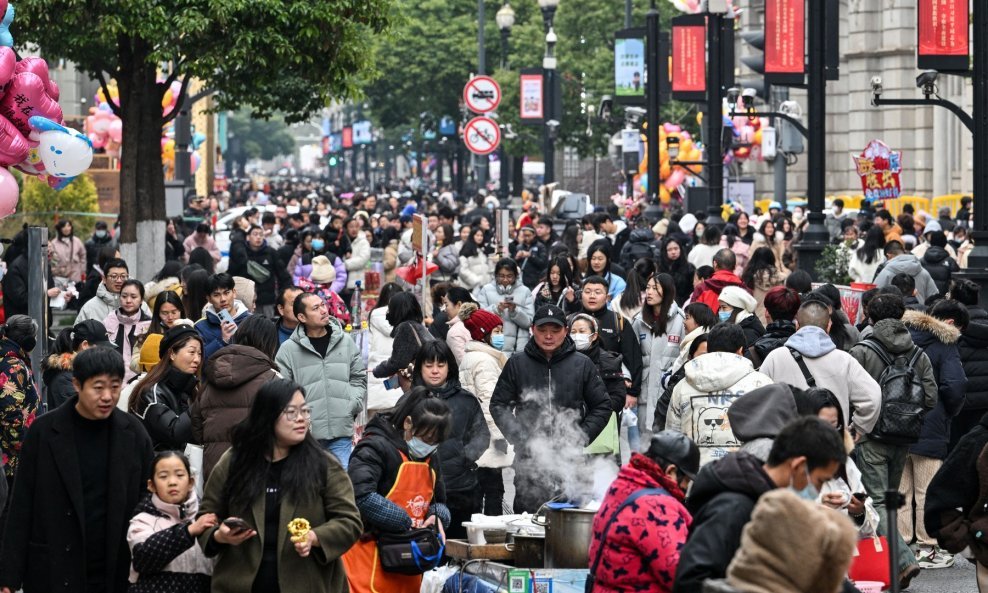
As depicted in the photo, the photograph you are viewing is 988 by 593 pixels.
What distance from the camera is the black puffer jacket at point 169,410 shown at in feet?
29.5

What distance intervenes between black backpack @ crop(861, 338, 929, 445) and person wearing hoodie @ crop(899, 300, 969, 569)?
0.43 meters

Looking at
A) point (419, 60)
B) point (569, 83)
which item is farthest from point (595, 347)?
point (419, 60)

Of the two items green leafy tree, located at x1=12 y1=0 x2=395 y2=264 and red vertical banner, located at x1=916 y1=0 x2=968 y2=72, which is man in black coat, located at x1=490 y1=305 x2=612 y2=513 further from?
green leafy tree, located at x1=12 y1=0 x2=395 y2=264

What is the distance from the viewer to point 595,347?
11867mm

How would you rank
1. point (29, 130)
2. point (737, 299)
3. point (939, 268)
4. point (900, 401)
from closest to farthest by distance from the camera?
1. point (900, 401)
2. point (737, 299)
3. point (29, 130)
4. point (939, 268)

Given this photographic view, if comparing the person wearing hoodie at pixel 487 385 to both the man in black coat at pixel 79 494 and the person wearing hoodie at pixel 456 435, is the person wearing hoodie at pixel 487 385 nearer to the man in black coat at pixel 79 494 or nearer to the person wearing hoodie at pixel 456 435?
the person wearing hoodie at pixel 456 435

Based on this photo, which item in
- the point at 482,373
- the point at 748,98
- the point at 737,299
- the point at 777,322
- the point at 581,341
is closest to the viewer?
the point at 482,373

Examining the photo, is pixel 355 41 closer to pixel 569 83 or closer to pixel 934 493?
pixel 934 493

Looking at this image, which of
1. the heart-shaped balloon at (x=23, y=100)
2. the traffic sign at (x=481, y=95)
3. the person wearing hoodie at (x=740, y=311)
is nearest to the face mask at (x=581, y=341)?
the person wearing hoodie at (x=740, y=311)

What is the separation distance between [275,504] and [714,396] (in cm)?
313

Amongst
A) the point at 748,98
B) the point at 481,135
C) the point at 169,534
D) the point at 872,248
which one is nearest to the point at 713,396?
the point at 169,534

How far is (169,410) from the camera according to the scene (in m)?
9.14

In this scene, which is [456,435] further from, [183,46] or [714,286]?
[183,46]

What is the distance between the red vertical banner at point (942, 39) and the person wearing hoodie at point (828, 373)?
10369 mm
